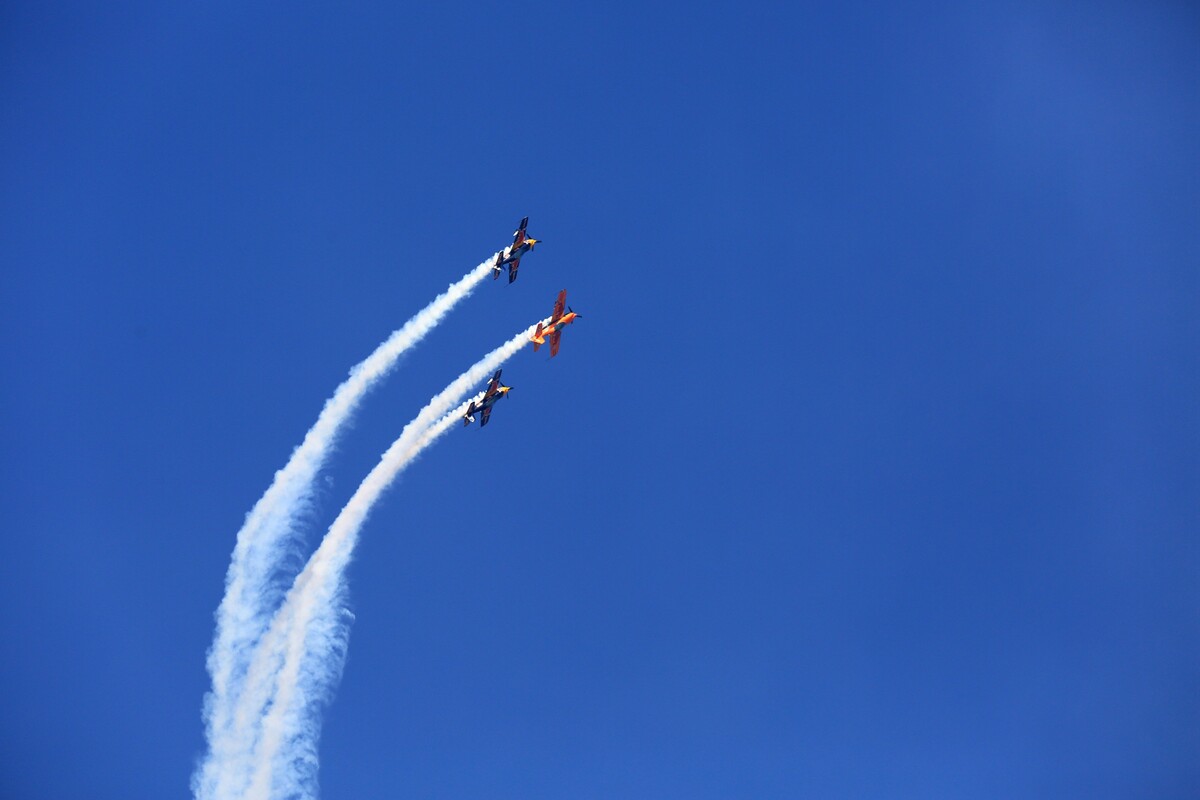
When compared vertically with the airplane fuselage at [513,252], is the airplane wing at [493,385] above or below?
below

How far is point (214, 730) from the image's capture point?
59.6 m

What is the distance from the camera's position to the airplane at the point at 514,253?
6962 cm

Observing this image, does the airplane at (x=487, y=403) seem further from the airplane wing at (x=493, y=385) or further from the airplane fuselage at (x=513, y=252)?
the airplane fuselage at (x=513, y=252)

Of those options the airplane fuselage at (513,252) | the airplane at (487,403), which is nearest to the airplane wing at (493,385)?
the airplane at (487,403)

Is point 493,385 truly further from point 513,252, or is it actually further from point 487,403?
point 513,252

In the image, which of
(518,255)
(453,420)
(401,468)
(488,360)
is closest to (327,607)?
(401,468)

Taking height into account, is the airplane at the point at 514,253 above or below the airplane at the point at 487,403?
above

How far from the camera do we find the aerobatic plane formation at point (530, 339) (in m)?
67.6

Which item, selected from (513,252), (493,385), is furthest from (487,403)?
(513,252)

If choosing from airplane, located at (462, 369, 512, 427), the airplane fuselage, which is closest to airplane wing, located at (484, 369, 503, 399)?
airplane, located at (462, 369, 512, 427)

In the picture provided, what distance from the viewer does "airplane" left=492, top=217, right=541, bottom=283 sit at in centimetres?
6962

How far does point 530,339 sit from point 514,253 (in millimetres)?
5531

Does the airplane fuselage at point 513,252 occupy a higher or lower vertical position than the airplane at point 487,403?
higher

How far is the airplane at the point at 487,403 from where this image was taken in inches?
2655
